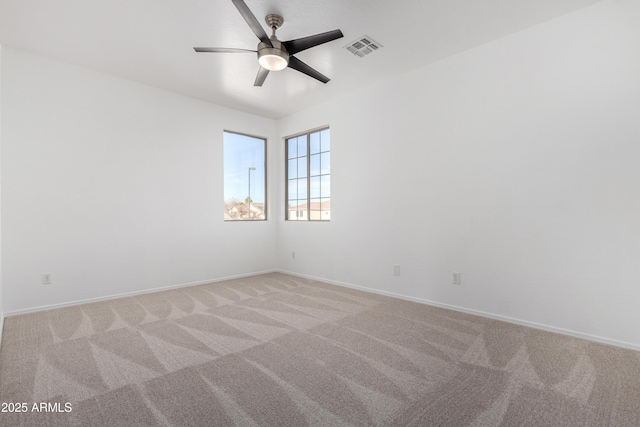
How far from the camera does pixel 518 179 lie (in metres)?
3.06

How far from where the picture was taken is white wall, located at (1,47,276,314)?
3383 millimetres

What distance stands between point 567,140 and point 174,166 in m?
4.81

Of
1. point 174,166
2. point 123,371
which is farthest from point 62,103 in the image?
point 123,371

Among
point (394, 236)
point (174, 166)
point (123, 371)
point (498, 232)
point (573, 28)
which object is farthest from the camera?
point (174, 166)

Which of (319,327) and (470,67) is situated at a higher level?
(470,67)

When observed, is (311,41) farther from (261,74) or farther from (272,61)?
(261,74)

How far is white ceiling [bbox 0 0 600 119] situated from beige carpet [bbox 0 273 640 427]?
2905 mm

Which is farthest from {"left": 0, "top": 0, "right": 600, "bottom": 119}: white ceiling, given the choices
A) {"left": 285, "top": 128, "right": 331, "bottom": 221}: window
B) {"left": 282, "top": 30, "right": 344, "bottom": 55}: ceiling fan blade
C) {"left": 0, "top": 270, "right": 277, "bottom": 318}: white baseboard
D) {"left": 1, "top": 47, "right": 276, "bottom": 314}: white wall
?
{"left": 0, "top": 270, "right": 277, "bottom": 318}: white baseboard

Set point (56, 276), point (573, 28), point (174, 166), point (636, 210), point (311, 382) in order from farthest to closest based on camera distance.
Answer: point (174, 166), point (56, 276), point (573, 28), point (636, 210), point (311, 382)

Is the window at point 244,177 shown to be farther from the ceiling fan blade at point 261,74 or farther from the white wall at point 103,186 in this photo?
the ceiling fan blade at point 261,74

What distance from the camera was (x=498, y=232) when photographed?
320 cm

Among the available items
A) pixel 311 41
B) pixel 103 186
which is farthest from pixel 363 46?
pixel 103 186

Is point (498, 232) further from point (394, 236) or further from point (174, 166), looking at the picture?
point (174, 166)

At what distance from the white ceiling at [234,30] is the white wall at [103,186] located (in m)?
0.44
